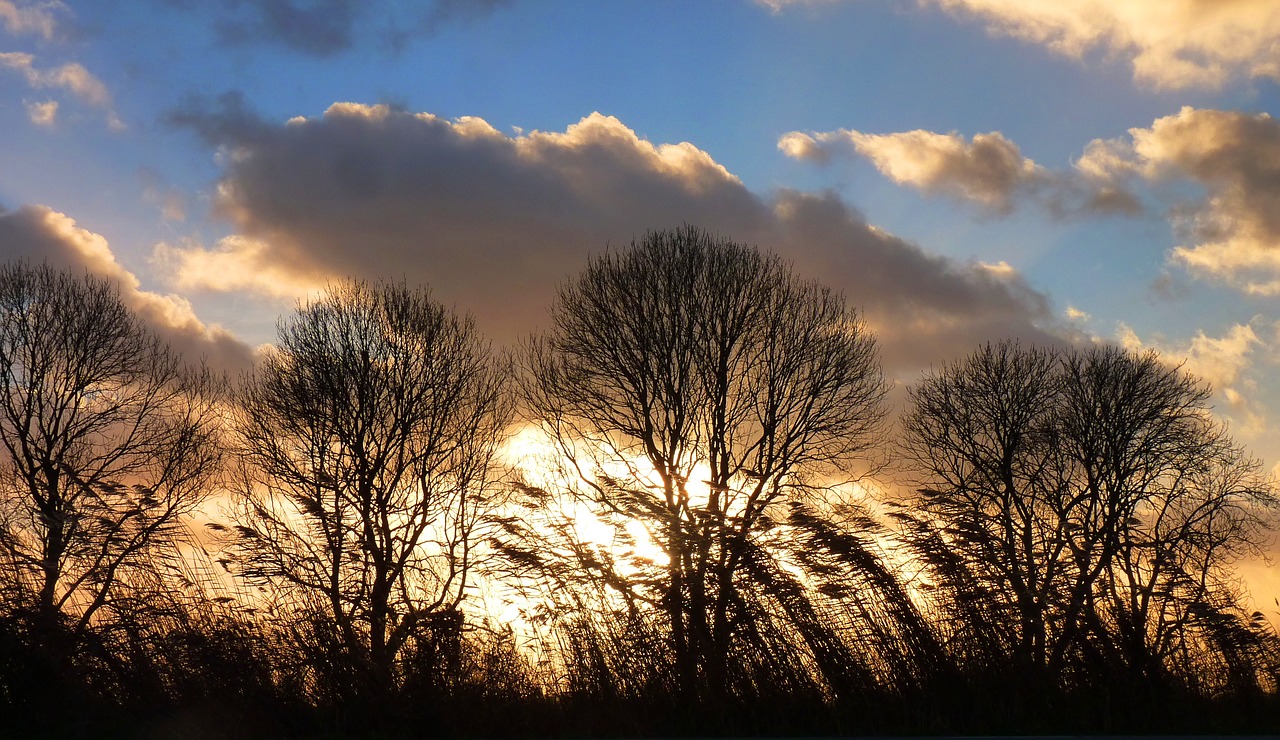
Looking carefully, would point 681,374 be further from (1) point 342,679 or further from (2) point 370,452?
(1) point 342,679

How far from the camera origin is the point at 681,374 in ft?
96.5

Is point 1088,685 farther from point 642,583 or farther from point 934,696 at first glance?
point 642,583

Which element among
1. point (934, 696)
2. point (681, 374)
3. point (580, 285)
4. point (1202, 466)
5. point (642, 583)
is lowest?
point (934, 696)

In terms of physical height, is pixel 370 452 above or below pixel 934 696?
above

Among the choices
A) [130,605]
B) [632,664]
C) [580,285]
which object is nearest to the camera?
[632,664]

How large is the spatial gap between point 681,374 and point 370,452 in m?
10.1

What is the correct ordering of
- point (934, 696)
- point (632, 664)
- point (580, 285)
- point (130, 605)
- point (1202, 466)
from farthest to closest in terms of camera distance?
→ 1. point (1202, 466)
2. point (580, 285)
3. point (130, 605)
4. point (632, 664)
5. point (934, 696)

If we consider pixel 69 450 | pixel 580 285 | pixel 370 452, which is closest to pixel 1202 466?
pixel 580 285

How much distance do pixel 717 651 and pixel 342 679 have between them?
111 inches

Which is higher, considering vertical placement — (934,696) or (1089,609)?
(1089,609)

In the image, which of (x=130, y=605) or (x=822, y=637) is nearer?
(x=822, y=637)

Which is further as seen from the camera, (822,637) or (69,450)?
(69,450)

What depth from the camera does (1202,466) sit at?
34.1 metres

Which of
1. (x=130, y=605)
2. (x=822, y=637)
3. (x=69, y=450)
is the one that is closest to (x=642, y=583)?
(x=822, y=637)
